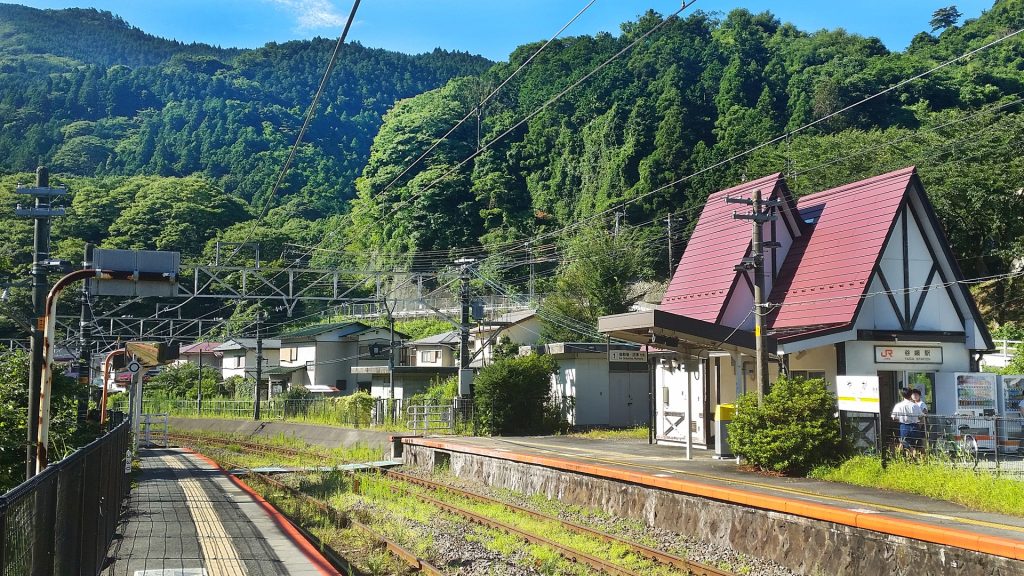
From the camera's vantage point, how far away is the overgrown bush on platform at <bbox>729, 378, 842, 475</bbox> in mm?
15703

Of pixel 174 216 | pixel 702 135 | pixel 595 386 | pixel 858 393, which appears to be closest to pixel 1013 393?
pixel 858 393

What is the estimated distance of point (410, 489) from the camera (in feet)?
64.6

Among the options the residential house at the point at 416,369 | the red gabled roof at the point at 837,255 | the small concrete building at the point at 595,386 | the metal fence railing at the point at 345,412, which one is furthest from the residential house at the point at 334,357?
the red gabled roof at the point at 837,255

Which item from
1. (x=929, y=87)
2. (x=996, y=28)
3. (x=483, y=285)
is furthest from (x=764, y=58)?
(x=483, y=285)

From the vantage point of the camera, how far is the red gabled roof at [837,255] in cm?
1931

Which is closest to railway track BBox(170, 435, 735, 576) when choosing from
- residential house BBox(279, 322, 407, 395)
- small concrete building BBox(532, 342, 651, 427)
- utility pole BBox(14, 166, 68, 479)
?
utility pole BBox(14, 166, 68, 479)

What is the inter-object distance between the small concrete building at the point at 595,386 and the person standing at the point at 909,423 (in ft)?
50.6

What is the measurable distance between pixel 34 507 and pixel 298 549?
6139 mm

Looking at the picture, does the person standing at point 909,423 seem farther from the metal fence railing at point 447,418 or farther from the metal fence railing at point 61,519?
the metal fence railing at point 447,418

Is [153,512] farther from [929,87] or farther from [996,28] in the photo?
[996,28]

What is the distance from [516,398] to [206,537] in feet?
59.8

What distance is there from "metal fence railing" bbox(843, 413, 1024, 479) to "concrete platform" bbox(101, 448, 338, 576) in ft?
34.8

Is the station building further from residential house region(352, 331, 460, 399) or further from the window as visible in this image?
residential house region(352, 331, 460, 399)

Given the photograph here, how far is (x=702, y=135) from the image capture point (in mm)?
64312
